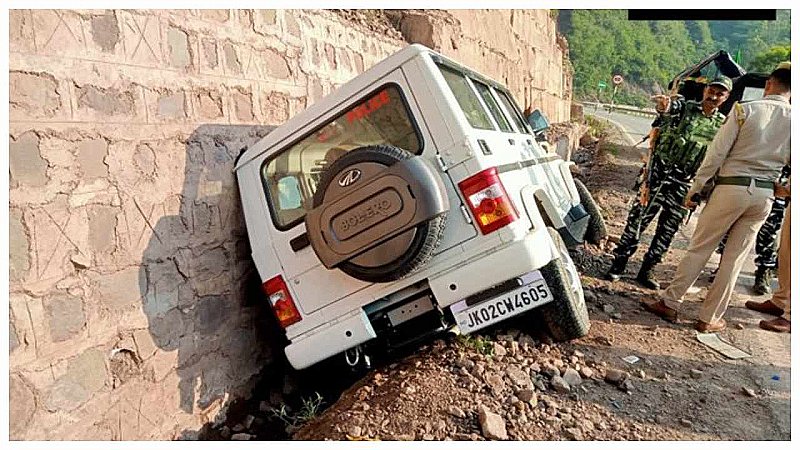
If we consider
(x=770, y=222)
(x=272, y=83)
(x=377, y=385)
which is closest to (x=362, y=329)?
(x=377, y=385)

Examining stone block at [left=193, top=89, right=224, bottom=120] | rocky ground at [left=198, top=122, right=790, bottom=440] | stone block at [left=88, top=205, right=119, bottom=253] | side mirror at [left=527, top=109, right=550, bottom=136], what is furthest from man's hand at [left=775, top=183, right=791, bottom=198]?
stone block at [left=88, top=205, right=119, bottom=253]

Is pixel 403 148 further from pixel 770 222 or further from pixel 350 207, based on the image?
pixel 770 222

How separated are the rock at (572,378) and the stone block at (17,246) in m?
2.73

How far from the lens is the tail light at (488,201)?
2914 mm

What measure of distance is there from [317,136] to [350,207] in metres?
0.59

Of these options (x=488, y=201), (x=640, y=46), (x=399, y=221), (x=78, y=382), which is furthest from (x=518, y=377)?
(x=640, y=46)

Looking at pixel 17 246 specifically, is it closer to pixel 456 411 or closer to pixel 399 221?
pixel 399 221

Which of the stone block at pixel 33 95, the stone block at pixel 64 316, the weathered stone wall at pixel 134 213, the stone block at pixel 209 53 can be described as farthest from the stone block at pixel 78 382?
the stone block at pixel 209 53

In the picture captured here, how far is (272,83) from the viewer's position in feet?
13.5

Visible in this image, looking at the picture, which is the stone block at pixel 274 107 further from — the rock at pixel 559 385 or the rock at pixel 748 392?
the rock at pixel 748 392

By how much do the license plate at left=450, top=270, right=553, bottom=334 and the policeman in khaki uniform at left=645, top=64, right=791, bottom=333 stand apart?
169 centimetres

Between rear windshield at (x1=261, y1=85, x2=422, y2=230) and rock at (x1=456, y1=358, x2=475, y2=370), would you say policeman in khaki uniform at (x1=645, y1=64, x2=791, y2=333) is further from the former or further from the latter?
rear windshield at (x1=261, y1=85, x2=422, y2=230)

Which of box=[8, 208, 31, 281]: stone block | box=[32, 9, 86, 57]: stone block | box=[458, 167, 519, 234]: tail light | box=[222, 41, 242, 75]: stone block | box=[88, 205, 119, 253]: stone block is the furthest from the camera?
box=[222, 41, 242, 75]: stone block

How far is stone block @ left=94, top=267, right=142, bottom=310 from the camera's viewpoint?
9.39 ft
